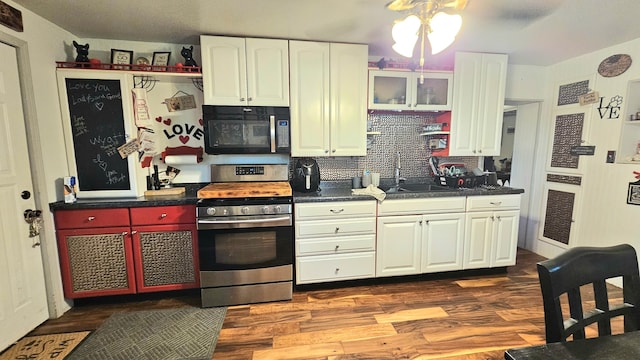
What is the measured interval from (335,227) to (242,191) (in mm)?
890

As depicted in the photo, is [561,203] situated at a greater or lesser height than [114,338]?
greater

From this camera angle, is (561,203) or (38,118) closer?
(38,118)

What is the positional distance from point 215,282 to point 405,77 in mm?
2608

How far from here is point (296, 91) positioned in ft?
8.80

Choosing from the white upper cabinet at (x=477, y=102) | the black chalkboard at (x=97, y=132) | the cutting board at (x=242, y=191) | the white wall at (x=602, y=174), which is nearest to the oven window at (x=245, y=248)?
the cutting board at (x=242, y=191)

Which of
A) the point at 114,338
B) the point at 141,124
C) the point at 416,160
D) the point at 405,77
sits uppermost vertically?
the point at 405,77

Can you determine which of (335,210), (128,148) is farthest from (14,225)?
(335,210)

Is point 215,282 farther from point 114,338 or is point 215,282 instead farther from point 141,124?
point 141,124

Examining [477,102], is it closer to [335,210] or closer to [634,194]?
[634,194]

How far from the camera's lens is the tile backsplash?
317 cm

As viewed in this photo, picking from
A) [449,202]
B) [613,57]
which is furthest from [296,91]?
[613,57]

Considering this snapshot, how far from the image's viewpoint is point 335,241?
8.71 ft

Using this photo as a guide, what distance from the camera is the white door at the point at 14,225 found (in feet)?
6.34

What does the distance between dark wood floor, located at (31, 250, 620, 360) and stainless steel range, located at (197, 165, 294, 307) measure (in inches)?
6.4
